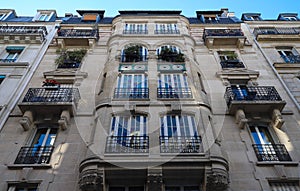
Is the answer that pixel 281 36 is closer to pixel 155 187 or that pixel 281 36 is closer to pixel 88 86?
pixel 88 86

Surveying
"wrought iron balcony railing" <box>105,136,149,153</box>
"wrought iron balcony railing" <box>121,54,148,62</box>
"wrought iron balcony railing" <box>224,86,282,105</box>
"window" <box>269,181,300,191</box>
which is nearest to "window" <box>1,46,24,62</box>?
"wrought iron balcony railing" <box>121,54,148,62</box>

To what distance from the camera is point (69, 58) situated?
1512 centimetres

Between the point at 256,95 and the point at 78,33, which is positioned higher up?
the point at 78,33

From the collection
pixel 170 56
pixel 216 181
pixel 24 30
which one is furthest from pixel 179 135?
pixel 24 30

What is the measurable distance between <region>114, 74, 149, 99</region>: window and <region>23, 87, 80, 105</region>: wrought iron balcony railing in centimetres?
184

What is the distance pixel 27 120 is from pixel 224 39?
11.9 meters

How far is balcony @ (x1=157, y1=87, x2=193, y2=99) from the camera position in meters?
11.4

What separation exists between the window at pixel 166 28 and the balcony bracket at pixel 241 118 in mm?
7900

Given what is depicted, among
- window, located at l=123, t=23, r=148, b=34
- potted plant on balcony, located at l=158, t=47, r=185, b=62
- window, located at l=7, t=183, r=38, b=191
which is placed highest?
window, located at l=123, t=23, r=148, b=34

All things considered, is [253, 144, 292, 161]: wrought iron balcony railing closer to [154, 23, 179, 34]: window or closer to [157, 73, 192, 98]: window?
[157, 73, 192, 98]: window

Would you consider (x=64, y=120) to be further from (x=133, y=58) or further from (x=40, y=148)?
(x=133, y=58)

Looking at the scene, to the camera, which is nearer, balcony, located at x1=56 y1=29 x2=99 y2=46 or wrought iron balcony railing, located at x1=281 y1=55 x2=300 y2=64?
wrought iron balcony railing, located at x1=281 y1=55 x2=300 y2=64

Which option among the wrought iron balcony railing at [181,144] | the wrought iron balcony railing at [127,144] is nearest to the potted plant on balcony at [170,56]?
the wrought iron balcony railing at [181,144]

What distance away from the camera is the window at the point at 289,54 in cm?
1519
